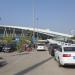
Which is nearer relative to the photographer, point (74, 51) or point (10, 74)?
point (10, 74)

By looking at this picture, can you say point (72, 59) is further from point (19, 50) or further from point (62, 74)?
point (19, 50)

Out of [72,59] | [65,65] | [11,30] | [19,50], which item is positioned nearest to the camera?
[72,59]

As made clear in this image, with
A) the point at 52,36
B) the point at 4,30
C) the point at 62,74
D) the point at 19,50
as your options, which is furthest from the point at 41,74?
the point at 52,36

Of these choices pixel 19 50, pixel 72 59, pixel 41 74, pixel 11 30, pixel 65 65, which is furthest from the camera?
pixel 11 30

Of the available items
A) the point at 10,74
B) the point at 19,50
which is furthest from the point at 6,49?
the point at 10,74

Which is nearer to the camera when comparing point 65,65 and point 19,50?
point 65,65

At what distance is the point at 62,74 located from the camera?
14.3 m

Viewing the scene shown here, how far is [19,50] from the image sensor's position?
4588cm

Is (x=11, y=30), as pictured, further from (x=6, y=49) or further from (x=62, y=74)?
(x=62, y=74)

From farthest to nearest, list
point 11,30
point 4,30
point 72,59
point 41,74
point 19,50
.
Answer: point 11,30, point 4,30, point 19,50, point 72,59, point 41,74

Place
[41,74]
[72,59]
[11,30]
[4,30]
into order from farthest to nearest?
1. [11,30]
2. [4,30]
3. [72,59]
4. [41,74]

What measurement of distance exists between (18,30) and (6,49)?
127975mm

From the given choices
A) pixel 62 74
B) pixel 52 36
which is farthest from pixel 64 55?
pixel 52 36

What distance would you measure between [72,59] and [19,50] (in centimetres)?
2868
